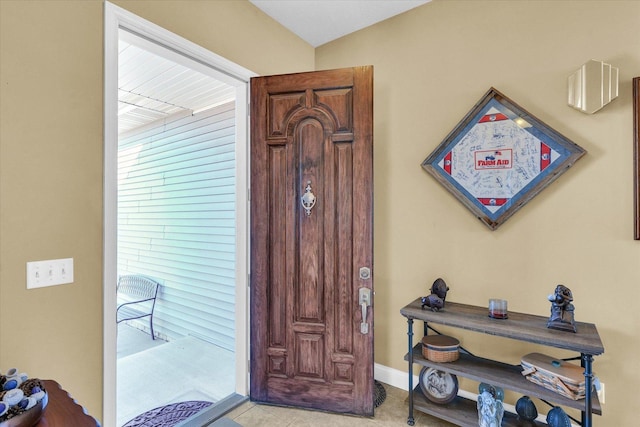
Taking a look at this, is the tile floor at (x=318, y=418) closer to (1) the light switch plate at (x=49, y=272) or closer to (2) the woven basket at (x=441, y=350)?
(2) the woven basket at (x=441, y=350)

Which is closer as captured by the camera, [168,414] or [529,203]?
[529,203]

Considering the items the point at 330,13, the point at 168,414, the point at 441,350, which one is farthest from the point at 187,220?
the point at 441,350

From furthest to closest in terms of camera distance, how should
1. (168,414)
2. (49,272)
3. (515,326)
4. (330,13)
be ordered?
1. (330,13)
2. (168,414)
3. (515,326)
4. (49,272)

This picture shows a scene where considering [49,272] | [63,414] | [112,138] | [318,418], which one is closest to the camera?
[63,414]

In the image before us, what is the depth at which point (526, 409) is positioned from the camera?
1.81 meters

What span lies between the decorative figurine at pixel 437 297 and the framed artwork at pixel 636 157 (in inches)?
39.6

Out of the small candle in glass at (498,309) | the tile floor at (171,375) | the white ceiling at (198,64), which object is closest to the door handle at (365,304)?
the small candle in glass at (498,309)

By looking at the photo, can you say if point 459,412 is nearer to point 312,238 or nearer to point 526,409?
point 526,409

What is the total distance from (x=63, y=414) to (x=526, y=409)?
7.24 feet

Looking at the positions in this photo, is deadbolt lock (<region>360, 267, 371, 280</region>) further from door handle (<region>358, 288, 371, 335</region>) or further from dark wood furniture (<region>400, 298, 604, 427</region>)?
dark wood furniture (<region>400, 298, 604, 427</region>)

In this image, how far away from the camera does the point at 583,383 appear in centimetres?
155

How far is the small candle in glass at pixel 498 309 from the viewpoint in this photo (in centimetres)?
186

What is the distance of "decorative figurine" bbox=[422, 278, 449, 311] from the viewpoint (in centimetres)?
200

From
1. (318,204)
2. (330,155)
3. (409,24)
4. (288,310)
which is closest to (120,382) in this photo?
(288,310)
